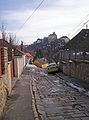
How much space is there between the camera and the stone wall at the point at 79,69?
81.9ft

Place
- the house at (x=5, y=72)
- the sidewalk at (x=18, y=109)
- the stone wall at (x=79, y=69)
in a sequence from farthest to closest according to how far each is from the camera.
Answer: the stone wall at (x=79, y=69), the house at (x=5, y=72), the sidewalk at (x=18, y=109)

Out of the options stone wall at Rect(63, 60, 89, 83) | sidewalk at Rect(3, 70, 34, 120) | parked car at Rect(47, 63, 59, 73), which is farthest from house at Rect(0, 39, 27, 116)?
parked car at Rect(47, 63, 59, 73)

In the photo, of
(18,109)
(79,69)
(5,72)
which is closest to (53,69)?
(79,69)

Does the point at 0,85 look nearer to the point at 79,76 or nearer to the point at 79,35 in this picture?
the point at 79,76

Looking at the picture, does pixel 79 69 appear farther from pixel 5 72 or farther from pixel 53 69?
pixel 5 72

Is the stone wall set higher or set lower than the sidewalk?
higher

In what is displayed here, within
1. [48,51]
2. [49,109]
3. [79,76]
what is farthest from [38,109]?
[48,51]

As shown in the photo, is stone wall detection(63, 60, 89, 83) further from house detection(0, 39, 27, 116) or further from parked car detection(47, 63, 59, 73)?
house detection(0, 39, 27, 116)

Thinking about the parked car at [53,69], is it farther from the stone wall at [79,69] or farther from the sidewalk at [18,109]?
the sidewalk at [18,109]

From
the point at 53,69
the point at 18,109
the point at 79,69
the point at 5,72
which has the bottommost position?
the point at 53,69

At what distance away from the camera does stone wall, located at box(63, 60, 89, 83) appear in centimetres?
2497

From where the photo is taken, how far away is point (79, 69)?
1104 inches

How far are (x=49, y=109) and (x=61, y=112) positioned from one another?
104cm

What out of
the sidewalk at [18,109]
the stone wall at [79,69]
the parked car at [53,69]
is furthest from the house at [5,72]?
the parked car at [53,69]
